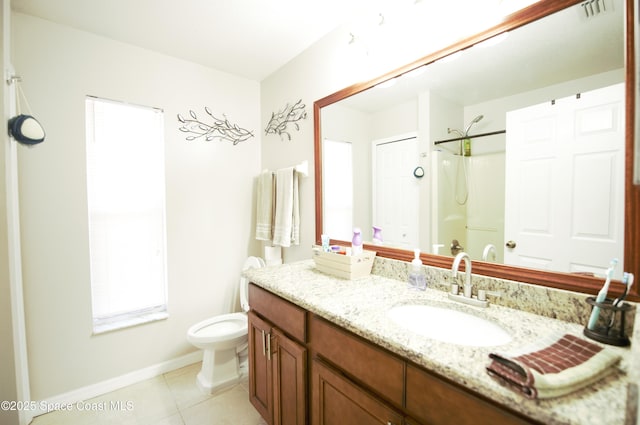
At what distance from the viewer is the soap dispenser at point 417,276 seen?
120 cm

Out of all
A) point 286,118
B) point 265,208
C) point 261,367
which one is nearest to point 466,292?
point 261,367

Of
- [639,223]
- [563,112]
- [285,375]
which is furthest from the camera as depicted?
[285,375]

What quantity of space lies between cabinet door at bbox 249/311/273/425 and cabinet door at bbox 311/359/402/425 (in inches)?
13.9

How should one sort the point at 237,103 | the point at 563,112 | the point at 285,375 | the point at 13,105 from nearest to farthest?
the point at 563,112
the point at 285,375
the point at 13,105
the point at 237,103

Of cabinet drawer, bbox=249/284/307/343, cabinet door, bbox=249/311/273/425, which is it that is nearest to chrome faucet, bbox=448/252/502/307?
cabinet drawer, bbox=249/284/307/343

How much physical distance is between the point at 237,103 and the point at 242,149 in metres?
0.43

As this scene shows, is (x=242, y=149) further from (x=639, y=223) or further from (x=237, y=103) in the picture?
(x=639, y=223)

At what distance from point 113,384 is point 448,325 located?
7.62 feet

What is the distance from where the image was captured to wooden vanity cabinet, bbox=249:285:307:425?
112 cm

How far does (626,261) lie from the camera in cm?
80

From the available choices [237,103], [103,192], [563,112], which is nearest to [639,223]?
[563,112]

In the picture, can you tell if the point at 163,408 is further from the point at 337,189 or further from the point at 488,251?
the point at 488,251

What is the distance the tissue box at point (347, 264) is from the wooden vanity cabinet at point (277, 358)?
35 cm

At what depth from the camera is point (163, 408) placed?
1.71m
